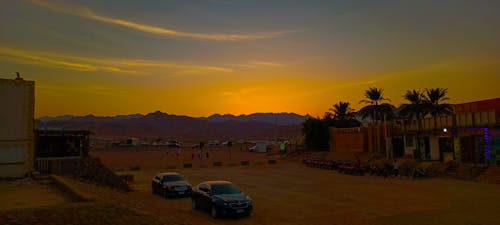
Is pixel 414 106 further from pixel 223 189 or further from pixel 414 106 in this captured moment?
pixel 223 189

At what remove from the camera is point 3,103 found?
957 inches

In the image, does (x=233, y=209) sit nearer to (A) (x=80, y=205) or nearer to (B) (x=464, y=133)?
(A) (x=80, y=205)

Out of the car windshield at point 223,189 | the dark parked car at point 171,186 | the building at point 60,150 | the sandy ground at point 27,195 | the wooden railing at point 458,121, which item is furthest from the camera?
the wooden railing at point 458,121

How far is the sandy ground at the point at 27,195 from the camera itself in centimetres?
1505

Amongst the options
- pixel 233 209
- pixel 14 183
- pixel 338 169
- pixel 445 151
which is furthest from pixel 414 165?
pixel 14 183

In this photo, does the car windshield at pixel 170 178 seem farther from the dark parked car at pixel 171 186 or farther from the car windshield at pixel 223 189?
the car windshield at pixel 223 189

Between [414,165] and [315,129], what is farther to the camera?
[315,129]

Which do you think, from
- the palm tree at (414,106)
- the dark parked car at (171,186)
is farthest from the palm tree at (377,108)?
the dark parked car at (171,186)

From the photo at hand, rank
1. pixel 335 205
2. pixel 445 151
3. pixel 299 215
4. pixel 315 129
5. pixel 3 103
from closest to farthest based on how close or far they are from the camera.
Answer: pixel 299 215, pixel 335 205, pixel 3 103, pixel 445 151, pixel 315 129

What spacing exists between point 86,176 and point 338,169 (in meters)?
27.6

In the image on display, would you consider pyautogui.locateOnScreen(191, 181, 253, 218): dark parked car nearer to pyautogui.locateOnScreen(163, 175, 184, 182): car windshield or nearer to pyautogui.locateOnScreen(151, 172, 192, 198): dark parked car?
pyautogui.locateOnScreen(151, 172, 192, 198): dark parked car

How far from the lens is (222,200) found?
58.4 ft

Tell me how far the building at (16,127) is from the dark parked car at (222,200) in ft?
40.3

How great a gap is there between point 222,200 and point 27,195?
8542 millimetres
